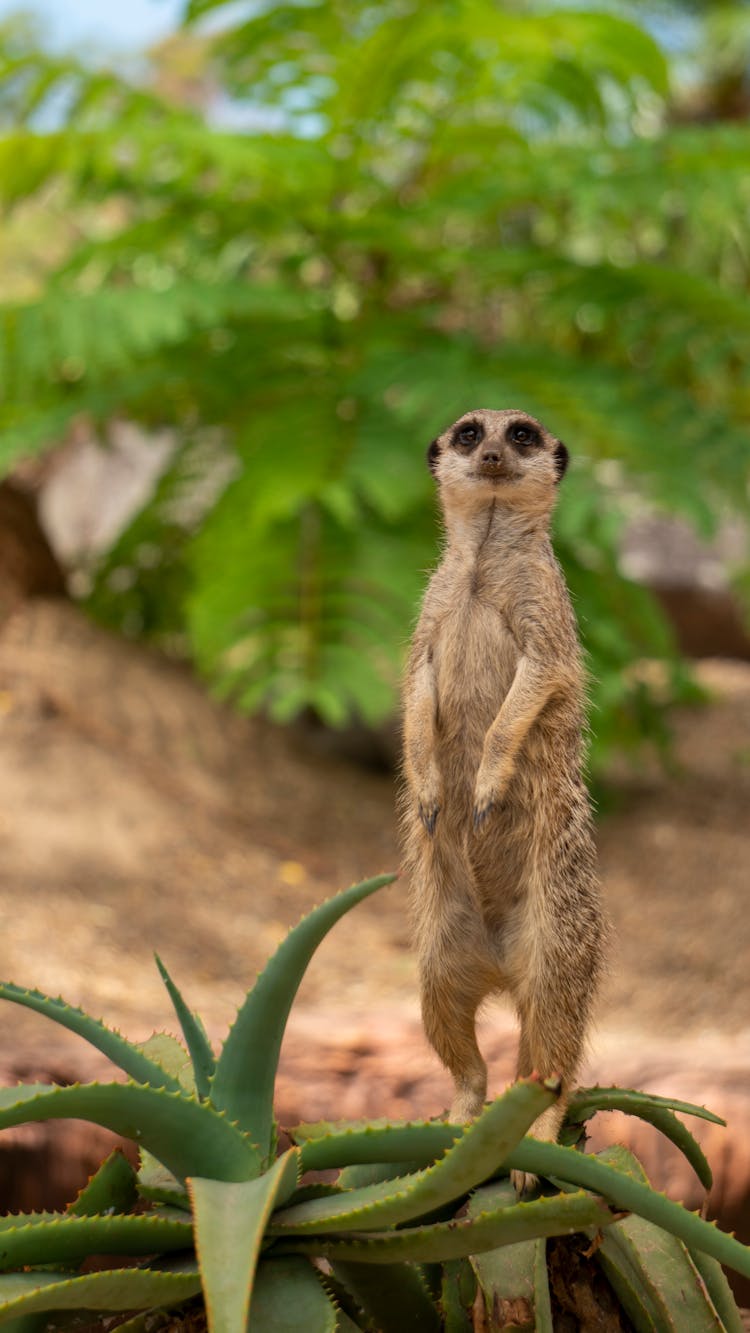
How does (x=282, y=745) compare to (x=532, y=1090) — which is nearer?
(x=532, y=1090)

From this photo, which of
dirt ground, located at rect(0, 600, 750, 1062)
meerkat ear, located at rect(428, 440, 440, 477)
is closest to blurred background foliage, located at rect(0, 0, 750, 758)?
dirt ground, located at rect(0, 600, 750, 1062)

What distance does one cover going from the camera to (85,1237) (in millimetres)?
1264

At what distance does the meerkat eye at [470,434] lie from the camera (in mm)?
1442

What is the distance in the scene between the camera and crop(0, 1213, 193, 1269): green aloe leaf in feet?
4.08

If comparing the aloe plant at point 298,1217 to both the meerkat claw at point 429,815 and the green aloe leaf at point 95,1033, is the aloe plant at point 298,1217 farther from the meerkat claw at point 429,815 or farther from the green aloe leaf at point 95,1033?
the meerkat claw at point 429,815

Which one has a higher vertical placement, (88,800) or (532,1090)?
(532,1090)

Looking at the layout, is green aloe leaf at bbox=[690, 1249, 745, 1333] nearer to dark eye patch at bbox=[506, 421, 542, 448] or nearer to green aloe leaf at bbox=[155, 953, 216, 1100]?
green aloe leaf at bbox=[155, 953, 216, 1100]

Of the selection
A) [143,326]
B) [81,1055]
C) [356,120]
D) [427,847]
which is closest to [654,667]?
[356,120]

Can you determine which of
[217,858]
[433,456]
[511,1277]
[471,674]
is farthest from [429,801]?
[217,858]

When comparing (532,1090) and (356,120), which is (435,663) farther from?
(356,120)

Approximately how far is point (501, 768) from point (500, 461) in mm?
335

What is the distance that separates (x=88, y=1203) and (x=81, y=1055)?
102cm

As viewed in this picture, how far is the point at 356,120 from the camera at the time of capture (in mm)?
4984

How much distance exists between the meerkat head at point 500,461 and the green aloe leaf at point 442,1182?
26.0 inches
